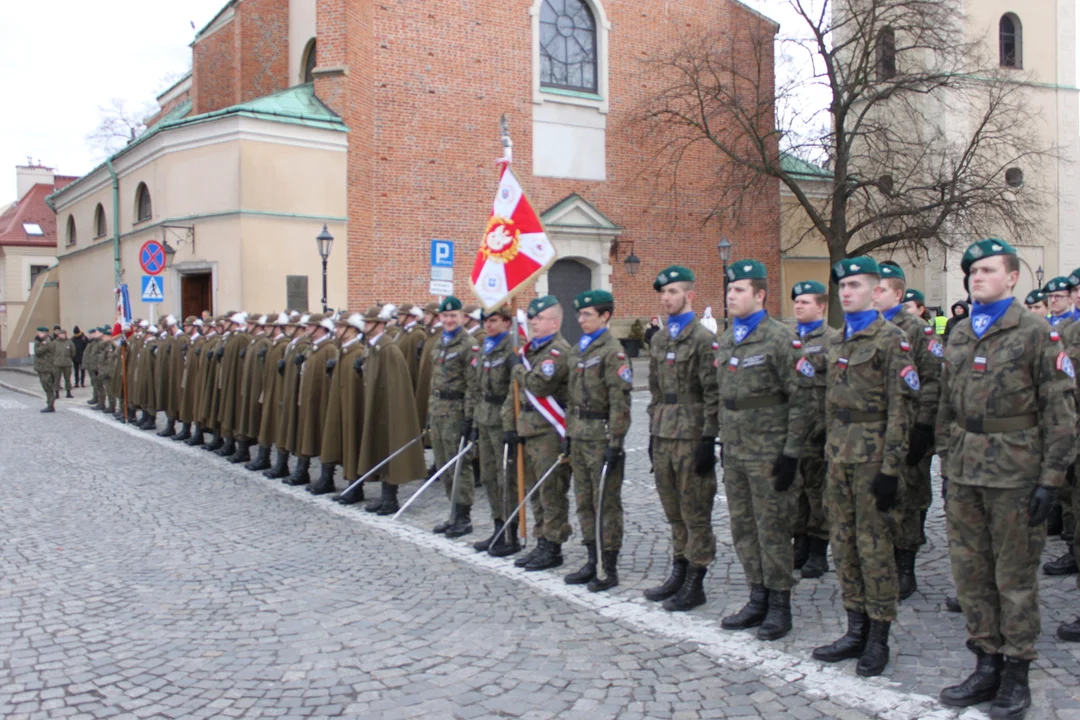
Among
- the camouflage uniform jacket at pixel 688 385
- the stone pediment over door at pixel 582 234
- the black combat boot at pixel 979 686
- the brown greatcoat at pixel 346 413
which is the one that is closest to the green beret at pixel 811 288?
the camouflage uniform jacket at pixel 688 385

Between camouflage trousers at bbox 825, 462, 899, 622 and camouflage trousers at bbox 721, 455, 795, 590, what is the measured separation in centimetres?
31

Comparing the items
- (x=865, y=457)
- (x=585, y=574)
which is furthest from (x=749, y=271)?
(x=585, y=574)

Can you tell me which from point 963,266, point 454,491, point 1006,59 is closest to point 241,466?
point 454,491

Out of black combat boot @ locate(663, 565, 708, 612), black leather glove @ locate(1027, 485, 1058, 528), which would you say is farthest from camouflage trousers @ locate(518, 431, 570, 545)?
black leather glove @ locate(1027, 485, 1058, 528)

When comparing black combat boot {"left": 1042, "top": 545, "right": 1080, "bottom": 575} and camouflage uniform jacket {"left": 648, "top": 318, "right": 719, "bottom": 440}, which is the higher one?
camouflage uniform jacket {"left": 648, "top": 318, "right": 719, "bottom": 440}

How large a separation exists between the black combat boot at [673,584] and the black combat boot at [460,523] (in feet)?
7.49

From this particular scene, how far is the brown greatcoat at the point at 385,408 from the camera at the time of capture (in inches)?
349

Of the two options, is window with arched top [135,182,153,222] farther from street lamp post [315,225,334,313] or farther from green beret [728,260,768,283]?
green beret [728,260,768,283]

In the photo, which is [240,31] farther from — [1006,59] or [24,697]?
[1006,59]

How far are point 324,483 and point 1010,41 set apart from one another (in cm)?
3565

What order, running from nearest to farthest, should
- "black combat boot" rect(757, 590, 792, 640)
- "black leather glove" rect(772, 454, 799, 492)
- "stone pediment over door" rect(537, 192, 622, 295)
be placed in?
"black leather glove" rect(772, 454, 799, 492) → "black combat boot" rect(757, 590, 792, 640) → "stone pediment over door" rect(537, 192, 622, 295)

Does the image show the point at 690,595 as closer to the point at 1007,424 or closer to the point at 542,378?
the point at 542,378

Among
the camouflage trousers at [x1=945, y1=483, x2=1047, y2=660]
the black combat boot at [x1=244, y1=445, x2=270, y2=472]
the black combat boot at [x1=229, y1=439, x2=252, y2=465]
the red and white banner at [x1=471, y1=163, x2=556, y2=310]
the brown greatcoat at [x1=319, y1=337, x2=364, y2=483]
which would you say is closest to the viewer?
the camouflage trousers at [x1=945, y1=483, x2=1047, y2=660]

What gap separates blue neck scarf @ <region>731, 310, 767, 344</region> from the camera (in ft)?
17.3
